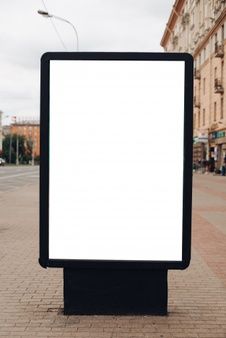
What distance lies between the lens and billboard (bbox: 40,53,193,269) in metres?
4.25

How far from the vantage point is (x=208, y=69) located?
172 feet

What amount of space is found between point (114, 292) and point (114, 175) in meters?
1.02

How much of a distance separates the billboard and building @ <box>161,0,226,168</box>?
42.0 m

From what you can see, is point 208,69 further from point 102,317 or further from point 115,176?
point 102,317

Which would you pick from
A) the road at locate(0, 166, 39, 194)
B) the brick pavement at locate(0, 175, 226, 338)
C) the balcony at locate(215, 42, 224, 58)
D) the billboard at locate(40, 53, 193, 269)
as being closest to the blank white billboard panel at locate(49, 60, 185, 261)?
the billboard at locate(40, 53, 193, 269)

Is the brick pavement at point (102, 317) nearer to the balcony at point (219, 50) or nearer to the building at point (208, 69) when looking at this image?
the building at point (208, 69)

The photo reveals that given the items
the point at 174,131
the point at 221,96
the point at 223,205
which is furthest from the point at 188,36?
the point at 174,131

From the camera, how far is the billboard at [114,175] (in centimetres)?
425

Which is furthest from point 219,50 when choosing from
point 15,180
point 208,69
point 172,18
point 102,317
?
point 102,317

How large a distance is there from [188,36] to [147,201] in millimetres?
61766

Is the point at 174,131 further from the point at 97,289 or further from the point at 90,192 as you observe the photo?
the point at 97,289

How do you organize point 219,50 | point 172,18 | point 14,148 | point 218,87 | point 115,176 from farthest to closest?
1. point 14,148
2. point 172,18
3. point 218,87
4. point 219,50
5. point 115,176

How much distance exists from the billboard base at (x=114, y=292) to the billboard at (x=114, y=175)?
7.6 inches

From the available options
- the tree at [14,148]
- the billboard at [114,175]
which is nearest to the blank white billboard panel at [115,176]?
the billboard at [114,175]
